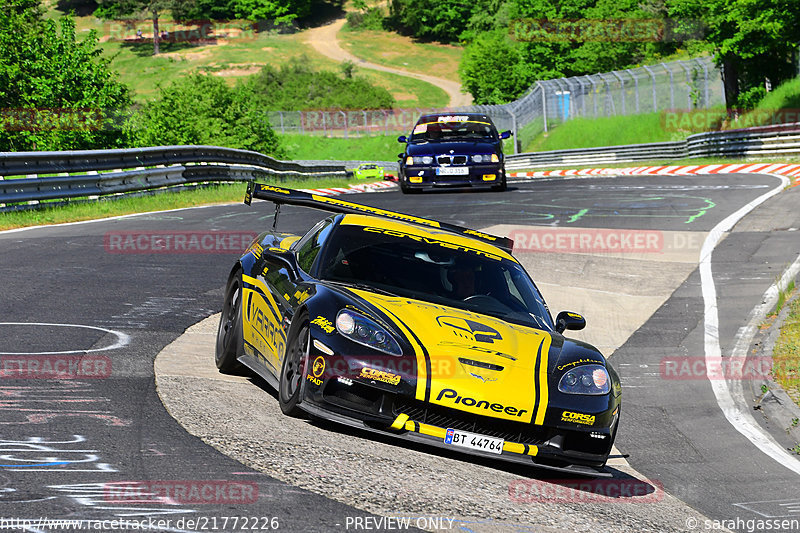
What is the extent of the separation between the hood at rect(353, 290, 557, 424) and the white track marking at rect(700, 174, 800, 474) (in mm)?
1986

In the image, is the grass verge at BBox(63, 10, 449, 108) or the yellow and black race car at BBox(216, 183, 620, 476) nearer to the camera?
the yellow and black race car at BBox(216, 183, 620, 476)

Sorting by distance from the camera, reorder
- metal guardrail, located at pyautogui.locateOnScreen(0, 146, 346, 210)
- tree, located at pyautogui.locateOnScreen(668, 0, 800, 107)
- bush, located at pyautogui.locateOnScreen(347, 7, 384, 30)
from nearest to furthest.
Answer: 1. metal guardrail, located at pyautogui.locateOnScreen(0, 146, 346, 210)
2. tree, located at pyautogui.locateOnScreen(668, 0, 800, 107)
3. bush, located at pyautogui.locateOnScreen(347, 7, 384, 30)

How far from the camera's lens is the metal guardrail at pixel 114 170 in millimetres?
17422

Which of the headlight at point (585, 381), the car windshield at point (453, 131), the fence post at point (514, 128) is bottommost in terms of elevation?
the fence post at point (514, 128)

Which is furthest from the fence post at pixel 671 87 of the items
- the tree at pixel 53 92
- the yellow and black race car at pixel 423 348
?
the yellow and black race car at pixel 423 348

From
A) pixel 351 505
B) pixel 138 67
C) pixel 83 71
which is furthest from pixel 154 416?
pixel 138 67

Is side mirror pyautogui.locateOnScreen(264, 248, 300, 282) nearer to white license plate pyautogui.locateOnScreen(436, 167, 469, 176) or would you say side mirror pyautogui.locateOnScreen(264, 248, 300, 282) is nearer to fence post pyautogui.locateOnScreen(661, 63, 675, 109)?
white license plate pyautogui.locateOnScreen(436, 167, 469, 176)

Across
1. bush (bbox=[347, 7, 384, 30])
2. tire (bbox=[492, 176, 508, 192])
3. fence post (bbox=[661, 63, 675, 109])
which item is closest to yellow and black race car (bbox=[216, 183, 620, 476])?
tire (bbox=[492, 176, 508, 192])

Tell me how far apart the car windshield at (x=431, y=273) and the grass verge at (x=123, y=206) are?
10405 millimetres

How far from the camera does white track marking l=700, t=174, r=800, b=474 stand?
745cm

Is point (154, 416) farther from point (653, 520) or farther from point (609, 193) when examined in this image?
point (609, 193)

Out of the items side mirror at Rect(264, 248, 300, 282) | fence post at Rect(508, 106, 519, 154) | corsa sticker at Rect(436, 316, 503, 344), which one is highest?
side mirror at Rect(264, 248, 300, 282)

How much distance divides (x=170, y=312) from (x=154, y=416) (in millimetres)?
3732

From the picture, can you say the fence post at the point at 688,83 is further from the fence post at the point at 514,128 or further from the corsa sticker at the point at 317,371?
the corsa sticker at the point at 317,371
